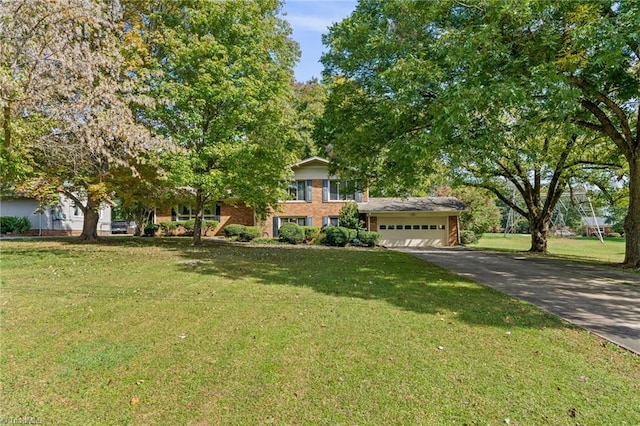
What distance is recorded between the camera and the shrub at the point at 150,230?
27172 millimetres

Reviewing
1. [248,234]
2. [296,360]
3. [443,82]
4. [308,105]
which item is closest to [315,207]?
[248,234]

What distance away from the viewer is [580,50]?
26.9 ft

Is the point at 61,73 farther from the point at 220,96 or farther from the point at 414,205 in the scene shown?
the point at 414,205

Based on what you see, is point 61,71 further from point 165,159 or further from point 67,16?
point 165,159

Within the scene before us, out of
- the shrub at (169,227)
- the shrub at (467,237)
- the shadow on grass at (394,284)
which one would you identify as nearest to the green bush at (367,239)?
the shrub at (467,237)

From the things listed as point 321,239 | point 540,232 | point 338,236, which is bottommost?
point 321,239

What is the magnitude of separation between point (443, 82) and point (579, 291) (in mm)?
5785

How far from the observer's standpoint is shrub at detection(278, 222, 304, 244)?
23.0m

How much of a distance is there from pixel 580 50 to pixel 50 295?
12.3 m

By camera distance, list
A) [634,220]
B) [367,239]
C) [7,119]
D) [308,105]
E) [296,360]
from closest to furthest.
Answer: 1. [296,360]
2. [7,119]
3. [634,220]
4. [367,239]
5. [308,105]

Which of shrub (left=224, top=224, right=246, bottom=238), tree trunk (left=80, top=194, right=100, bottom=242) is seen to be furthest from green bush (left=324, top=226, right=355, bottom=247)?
tree trunk (left=80, top=194, right=100, bottom=242)

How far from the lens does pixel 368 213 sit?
83.3 feet

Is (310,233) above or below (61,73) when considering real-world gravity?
below

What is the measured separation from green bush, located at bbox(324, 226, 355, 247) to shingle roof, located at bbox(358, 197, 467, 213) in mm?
3627
